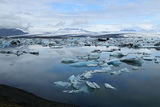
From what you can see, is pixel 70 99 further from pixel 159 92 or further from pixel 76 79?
pixel 159 92

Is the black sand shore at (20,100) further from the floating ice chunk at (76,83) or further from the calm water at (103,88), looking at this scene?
the floating ice chunk at (76,83)

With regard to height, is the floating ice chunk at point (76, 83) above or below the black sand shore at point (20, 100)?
above

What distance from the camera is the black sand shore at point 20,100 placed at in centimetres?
382

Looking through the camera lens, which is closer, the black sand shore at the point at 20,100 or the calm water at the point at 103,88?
the black sand shore at the point at 20,100

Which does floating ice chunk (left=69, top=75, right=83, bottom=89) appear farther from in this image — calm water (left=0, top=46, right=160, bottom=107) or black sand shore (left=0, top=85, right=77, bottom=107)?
black sand shore (left=0, top=85, right=77, bottom=107)

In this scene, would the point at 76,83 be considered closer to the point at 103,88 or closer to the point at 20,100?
the point at 103,88

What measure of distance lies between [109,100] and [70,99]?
0.98 metres

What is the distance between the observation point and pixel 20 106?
3.57m

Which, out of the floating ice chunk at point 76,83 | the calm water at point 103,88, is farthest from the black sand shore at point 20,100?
the floating ice chunk at point 76,83

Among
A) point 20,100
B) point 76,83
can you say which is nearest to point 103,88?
point 76,83

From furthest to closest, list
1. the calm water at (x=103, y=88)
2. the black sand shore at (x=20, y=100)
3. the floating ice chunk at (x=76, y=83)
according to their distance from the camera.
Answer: the floating ice chunk at (x=76, y=83), the calm water at (x=103, y=88), the black sand shore at (x=20, y=100)

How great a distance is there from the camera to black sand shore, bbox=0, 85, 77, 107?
3.82 metres

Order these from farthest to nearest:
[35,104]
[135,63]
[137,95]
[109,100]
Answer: [135,63] < [137,95] < [109,100] < [35,104]

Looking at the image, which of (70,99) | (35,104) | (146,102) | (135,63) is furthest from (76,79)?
(135,63)
